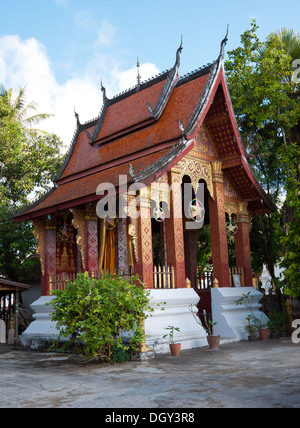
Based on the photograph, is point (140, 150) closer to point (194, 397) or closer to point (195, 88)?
point (195, 88)

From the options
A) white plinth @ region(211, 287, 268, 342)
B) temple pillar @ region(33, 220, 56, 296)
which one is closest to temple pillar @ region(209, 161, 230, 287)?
white plinth @ region(211, 287, 268, 342)

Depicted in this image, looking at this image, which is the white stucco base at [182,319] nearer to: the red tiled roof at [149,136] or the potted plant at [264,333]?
the potted plant at [264,333]

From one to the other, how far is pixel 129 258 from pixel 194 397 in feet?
21.6

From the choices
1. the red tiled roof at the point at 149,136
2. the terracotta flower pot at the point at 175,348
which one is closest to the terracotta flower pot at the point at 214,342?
the terracotta flower pot at the point at 175,348

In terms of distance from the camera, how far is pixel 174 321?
9000 millimetres

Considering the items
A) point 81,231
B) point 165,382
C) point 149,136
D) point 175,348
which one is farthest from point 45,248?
point 165,382

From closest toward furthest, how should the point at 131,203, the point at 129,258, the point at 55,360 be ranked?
1. the point at 55,360
2. the point at 131,203
3. the point at 129,258

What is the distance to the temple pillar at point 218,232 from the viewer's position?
10.9 m

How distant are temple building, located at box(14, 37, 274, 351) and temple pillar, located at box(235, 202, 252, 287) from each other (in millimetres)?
28

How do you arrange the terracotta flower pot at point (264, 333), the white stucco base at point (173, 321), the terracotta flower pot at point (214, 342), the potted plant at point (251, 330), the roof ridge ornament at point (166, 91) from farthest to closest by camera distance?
the roof ridge ornament at point (166, 91)
the terracotta flower pot at point (264, 333)
the potted plant at point (251, 330)
the terracotta flower pot at point (214, 342)
the white stucco base at point (173, 321)

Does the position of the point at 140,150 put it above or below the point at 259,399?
above

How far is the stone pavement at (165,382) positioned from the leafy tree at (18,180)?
6.73m

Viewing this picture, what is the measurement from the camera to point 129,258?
438 inches
